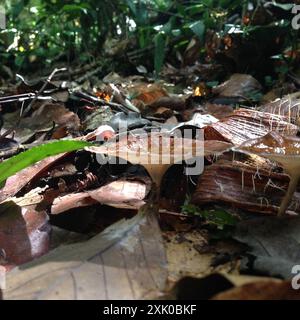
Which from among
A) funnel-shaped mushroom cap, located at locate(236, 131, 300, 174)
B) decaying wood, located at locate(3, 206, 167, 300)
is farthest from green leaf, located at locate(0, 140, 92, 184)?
funnel-shaped mushroom cap, located at locate(236, 131, 300, 174)

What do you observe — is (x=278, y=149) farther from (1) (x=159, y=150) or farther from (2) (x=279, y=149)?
(1) (x=159, y=150)

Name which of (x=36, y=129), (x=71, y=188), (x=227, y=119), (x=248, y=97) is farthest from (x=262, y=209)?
(x=248, y=97)

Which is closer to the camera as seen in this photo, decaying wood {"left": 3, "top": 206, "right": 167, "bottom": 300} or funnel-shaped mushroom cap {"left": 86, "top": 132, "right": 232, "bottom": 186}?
decaying wood {"left": 3, "top": 206, "right": 167, "bottom": 300}

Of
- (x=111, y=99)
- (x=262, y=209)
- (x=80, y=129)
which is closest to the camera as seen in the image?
(x=262, y=209)

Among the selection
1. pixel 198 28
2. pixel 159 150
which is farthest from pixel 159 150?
pixel 198 28

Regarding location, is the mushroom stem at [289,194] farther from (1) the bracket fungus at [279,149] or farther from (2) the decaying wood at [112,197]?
(2) the decaying wood at [112,197]

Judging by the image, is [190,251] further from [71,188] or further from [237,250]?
[71,188]

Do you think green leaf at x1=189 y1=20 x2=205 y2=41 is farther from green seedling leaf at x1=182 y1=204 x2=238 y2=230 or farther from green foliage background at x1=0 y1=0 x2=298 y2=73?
green seedling leaf at x1=182 y1=204 x2=238 y2=230

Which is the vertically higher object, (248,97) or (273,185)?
(273,185)

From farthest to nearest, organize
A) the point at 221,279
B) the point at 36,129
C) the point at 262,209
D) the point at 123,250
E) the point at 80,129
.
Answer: the point at 36,129, the point at 80,129, the point at 262,209, the point at 123,250, the point at 221,279
